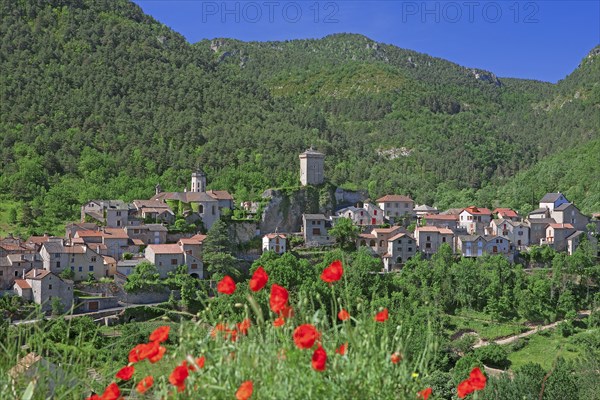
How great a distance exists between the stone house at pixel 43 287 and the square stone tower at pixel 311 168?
25.5 metres

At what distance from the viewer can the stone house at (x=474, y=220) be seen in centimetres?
5791

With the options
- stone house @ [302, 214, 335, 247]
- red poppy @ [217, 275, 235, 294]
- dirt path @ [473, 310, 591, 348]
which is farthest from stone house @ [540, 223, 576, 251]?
red poppy @ [217, 275, 235, 294]

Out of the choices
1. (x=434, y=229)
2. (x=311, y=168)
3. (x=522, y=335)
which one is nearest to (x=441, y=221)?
(x=434, y=229)

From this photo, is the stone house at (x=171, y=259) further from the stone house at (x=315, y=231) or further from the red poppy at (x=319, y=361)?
the red poppy at (x=319, y=361)

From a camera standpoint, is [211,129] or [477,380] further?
[211,129]

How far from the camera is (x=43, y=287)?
132ft

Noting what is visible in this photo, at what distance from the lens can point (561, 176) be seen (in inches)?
3489

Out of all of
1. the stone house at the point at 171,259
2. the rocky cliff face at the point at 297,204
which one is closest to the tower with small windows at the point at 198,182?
the rocky cliff face at the point at 297,204

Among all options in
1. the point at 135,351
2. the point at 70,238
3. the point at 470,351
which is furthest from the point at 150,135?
the point at 135,351

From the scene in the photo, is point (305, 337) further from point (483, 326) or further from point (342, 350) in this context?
point (483, 326)

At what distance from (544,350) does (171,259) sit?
25042 millimetres

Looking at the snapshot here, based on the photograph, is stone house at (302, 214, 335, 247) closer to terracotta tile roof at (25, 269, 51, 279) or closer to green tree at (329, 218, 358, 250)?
green tree at (329, 218, 358, 250)

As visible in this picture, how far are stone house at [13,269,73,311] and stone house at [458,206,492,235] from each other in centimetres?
3392

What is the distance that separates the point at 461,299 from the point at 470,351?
26.2ft
